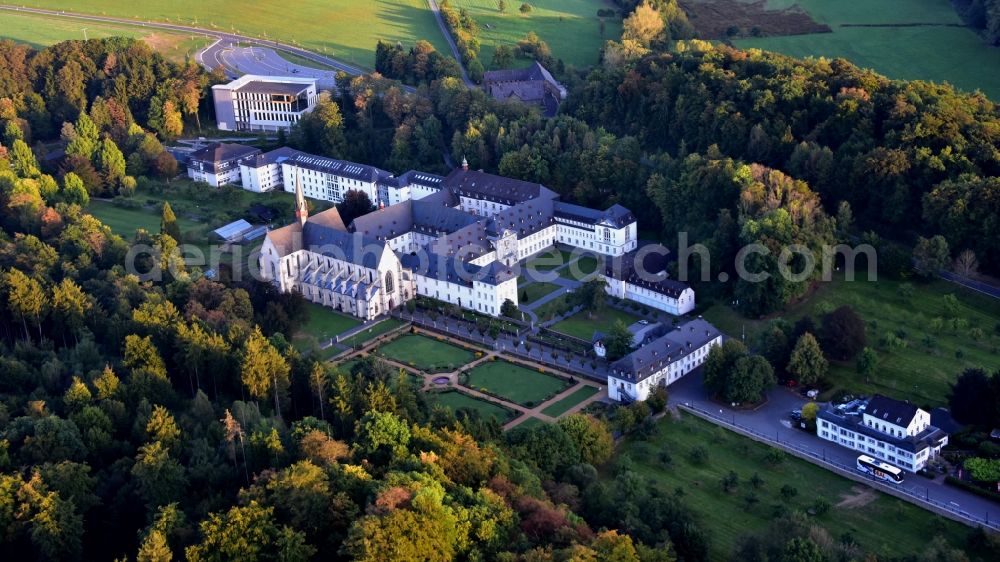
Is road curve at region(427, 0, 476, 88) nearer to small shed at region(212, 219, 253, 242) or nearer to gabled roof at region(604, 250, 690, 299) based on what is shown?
small shed at region(212, 219, 253, 242)

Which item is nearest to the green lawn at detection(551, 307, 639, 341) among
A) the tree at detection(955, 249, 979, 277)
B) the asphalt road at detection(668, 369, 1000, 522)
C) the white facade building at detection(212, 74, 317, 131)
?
the asphalt road at detection(668, 369, 1000, 522)

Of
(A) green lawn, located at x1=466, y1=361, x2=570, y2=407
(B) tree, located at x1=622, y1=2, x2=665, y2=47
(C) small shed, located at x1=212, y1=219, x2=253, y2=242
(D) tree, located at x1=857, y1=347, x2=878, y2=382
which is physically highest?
(B) tree, located at x1=622, y1=2, x2=665, y2=47

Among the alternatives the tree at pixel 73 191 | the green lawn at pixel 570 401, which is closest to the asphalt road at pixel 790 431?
the green lawn at pixel 570 401

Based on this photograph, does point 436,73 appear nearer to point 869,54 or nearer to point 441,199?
point 441,199

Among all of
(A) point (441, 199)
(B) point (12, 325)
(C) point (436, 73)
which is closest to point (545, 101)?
(C) point (436, 73)

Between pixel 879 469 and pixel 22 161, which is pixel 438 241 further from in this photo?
pixel 22 161

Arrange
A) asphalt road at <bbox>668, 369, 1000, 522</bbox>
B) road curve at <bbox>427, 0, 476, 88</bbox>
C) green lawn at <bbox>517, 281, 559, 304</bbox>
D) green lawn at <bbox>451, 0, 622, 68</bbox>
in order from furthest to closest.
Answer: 1. green lawn at <bbox>451, 0, 622, 68</bbox>
2. road curve at <bbox>427, 0, 476, 88</bbox>
3. green lawn at <bbox>517, 281, 559, 304</bbox>
4. asphalt road at <bbox>668, 369, 1000, 522</bbox>
